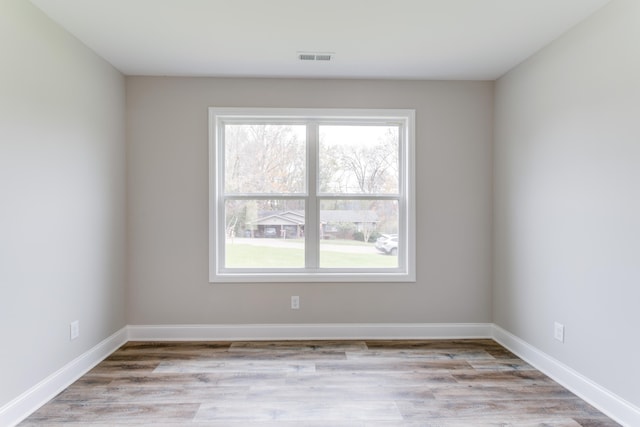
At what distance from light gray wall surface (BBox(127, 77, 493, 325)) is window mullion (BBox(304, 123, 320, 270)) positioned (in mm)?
240

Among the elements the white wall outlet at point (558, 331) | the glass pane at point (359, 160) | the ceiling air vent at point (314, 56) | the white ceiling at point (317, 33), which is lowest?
A: the white wall outlet at point (558, 331)

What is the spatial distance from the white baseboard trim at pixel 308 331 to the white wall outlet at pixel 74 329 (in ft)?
2.50

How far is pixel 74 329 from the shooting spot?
106 inches

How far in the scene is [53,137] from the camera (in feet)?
8.09

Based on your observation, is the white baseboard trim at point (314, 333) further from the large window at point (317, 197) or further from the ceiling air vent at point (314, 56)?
the ceiling air vent at point (314, 56)

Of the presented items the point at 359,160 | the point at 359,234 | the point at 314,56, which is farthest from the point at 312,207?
the point at 314,56

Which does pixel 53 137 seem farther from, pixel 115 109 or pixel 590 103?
pixel 590 103

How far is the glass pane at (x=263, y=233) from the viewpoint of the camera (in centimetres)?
360

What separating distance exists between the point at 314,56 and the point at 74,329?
109 inches

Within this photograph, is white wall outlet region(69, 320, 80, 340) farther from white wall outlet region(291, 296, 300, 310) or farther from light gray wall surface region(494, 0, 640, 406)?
light gray wall surface region(494, 0, 640, 406)

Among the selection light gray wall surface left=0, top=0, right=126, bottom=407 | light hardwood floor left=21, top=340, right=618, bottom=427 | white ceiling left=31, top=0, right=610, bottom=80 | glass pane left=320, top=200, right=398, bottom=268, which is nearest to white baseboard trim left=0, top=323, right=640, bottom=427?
light hardwood floor left=21, top=340, right=618, bottom=427

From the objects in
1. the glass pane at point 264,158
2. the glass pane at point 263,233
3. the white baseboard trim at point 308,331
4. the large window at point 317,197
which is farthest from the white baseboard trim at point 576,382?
the glass pane at point 264,158

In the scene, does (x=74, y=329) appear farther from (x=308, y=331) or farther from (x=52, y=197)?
(x=308, y=331)

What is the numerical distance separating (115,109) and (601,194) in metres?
3.80
